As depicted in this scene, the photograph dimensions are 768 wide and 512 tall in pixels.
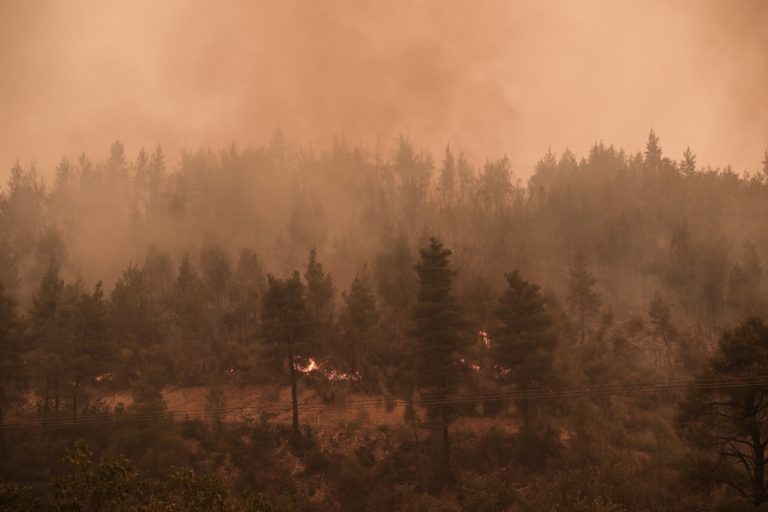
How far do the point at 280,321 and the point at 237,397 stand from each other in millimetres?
9999

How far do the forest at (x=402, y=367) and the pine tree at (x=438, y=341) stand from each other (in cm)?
17

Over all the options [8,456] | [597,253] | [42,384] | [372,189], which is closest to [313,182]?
[372,189]

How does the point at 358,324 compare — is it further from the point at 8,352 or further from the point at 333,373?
the point at 8,352

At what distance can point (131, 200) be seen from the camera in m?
103

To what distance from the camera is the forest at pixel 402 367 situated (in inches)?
902

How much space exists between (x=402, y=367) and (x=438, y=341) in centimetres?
1146

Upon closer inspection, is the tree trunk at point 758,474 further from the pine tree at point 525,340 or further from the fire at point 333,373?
the fire at point 333,373

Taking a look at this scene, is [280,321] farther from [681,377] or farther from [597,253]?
[597,253]

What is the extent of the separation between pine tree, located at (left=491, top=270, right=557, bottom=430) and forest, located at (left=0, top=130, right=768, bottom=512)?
0.16m

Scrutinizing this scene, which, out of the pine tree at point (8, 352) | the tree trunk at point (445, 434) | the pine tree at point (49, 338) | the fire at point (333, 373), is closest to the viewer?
the pine tree at point (8, 352)

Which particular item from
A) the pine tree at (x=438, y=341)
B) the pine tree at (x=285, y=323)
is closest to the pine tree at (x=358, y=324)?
the pine tree at (x=285, y=323)

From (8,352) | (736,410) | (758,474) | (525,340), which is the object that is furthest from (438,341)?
(8,352)

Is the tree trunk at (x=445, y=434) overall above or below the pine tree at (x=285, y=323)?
below

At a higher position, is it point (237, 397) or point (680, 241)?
point (680, 241)
